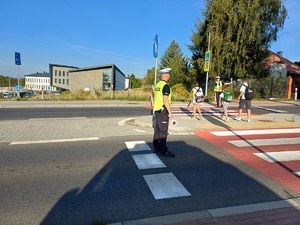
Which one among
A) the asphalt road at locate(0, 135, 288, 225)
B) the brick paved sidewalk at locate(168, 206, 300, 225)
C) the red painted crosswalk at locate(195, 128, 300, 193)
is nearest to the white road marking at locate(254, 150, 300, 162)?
the red painted crosswalk at locate(195, 128, 300, 193)

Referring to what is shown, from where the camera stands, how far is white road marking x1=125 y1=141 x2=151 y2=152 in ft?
20.6

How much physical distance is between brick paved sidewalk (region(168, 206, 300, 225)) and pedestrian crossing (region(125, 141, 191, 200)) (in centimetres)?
81

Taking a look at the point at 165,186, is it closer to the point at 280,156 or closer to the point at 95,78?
the point at 280,156

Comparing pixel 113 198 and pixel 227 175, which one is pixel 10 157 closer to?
pixel 113 198

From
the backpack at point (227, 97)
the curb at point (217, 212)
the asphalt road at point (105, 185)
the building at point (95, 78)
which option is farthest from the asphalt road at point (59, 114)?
the building at point (95, 78)

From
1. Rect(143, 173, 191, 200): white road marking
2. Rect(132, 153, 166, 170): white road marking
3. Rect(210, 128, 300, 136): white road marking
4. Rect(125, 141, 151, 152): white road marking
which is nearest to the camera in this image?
Rect(143, 173, 191, 200): white road marking

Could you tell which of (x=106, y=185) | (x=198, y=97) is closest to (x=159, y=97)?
(x=106, y=185)

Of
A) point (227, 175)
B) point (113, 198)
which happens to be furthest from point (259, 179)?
point (113, 198)

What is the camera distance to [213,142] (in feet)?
23.4

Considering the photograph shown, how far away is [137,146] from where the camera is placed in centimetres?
655

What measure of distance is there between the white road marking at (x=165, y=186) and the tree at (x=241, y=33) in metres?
24.4

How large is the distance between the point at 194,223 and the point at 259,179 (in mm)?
2098

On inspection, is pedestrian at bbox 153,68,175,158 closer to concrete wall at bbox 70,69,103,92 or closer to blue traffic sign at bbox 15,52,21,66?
blue traffic sign at bbox 15,52,21,66

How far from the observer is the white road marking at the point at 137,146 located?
20.6 ft
